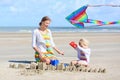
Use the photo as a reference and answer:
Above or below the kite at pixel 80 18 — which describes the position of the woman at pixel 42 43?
below

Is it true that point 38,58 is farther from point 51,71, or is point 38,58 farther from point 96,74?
point 96,74

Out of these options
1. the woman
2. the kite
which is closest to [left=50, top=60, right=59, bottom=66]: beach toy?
the woman

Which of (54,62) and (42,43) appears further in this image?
(42,43)

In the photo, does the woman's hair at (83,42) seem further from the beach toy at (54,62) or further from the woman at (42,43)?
the beach toy at (54,62)

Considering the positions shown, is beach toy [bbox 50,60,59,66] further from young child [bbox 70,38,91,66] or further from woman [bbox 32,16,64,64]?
young child [bbox 70,38,91,66]

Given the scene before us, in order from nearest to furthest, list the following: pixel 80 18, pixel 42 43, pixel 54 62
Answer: pixel 80 18 → pixel 54 62 → pixel 42 43

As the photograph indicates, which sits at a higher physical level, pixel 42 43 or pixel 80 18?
pixel 80 18

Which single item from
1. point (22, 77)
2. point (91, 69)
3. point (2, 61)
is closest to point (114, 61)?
point (91, 69)

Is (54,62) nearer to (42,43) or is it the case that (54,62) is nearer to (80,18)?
(42,43)

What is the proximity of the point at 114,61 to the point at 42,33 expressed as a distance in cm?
301

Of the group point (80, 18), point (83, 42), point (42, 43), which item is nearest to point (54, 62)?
point (42, 43)

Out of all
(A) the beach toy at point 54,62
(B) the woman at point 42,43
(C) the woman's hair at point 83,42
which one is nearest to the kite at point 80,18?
(C) the woman's hair at point 83,42

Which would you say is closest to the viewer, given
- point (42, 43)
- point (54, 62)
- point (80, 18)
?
point (80, 18)

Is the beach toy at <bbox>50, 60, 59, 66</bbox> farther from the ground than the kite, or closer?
closer
